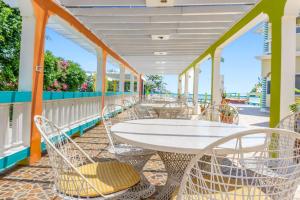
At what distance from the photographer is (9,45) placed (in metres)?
5.42

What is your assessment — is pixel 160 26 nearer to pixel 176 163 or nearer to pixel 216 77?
pixel 216 77

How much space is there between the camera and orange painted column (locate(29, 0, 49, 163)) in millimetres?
3648

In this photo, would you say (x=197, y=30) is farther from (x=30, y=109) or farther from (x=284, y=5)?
(x=30, y=109)

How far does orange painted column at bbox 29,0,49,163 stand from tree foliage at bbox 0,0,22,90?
5.18ft

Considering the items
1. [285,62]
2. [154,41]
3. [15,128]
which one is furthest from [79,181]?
[154,41]

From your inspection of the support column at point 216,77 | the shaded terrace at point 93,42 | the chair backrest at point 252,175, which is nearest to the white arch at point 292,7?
the shaded terrace at point 93,42

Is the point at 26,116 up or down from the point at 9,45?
down

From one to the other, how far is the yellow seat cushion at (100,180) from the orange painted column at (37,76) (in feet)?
6.88

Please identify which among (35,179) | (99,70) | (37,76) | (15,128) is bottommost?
(35,179)

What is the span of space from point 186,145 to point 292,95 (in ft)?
9.47

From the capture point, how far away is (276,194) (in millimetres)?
1116

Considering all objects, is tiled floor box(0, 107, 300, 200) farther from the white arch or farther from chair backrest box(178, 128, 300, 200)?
the white arch

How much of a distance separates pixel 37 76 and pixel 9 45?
2.28 m

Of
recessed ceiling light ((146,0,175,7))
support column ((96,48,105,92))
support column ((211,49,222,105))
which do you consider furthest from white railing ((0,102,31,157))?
support column ((211,49,222,105))
